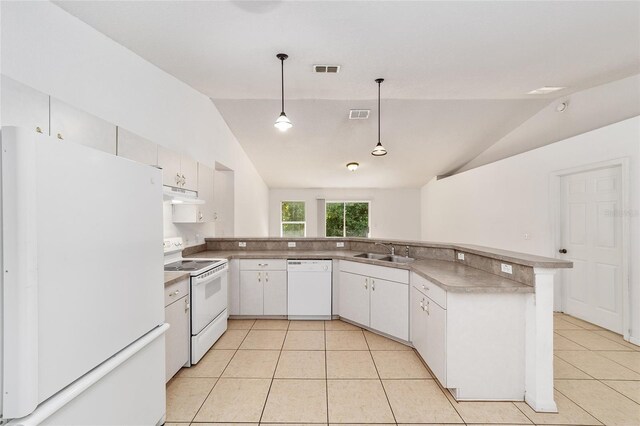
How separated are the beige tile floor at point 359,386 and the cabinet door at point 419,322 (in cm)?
15

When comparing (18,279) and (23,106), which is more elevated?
(23,106)

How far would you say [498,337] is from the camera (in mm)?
2076

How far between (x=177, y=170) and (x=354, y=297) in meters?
2.53

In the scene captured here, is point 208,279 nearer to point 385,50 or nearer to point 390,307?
point 390,307

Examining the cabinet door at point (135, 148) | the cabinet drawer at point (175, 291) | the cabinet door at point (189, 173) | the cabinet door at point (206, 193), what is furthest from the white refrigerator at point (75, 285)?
the cabinet door at point (206, 193)

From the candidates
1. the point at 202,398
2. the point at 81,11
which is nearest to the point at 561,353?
the point at 202,398

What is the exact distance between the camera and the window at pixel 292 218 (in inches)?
353

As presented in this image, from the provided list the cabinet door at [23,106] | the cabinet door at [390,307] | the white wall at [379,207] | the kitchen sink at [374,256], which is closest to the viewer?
the cabinet door at [23,106]

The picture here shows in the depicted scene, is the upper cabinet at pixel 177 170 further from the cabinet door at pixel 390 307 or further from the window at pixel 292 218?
the window at pixel 292 218

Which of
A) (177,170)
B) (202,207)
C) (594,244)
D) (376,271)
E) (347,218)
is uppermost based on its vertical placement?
(177,170)

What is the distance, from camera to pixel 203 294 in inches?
108

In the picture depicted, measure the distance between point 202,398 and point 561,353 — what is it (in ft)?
11.3

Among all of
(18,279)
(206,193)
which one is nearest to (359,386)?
(18,279)

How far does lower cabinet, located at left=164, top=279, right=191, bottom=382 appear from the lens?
2225mm
